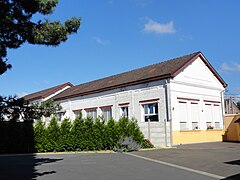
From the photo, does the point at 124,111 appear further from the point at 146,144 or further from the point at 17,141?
the point at 17,141

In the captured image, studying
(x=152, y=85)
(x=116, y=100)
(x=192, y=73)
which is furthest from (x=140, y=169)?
(x=116, y=100)

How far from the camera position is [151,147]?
73.2 ft

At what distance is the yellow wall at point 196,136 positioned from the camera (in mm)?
23967

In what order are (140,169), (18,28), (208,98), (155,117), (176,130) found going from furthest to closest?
(208,98) < (155,117) < (176,130) < (140,169) < (18,28)

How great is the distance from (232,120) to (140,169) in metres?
18.7

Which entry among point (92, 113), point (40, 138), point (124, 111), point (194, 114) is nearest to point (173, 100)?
point (194, 114)

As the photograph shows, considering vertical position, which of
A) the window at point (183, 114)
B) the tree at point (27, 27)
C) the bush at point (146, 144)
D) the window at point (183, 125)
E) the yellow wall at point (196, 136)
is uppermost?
the tree at point (27, 27)

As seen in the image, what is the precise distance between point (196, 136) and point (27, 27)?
19.8 m

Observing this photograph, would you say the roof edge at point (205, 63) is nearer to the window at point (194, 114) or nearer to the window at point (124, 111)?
the window at point (194, 114)

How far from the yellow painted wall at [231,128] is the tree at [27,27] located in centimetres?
2211

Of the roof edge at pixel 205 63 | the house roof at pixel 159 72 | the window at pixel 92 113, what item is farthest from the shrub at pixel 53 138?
the window at pixel 92 113

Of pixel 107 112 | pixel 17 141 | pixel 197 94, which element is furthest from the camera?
pixel 107 112

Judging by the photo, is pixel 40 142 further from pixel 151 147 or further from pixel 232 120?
pixel 232 120

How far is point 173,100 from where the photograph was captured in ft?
80.2
